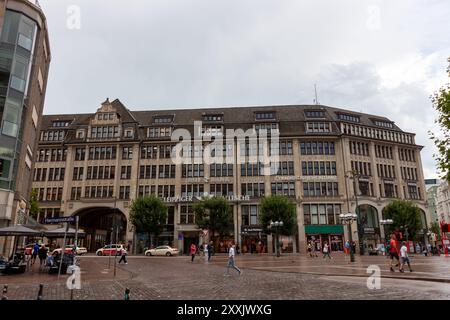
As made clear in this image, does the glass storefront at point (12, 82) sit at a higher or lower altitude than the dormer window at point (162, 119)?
lower

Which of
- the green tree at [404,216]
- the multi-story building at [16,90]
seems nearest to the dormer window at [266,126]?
the green tree at [404,216]

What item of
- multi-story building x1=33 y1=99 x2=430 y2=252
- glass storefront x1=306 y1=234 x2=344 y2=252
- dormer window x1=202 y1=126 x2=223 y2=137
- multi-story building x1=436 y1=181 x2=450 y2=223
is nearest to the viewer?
glass storefront x1=306 y1=234 x2=344 y2=252

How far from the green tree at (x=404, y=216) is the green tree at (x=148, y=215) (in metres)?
33.4

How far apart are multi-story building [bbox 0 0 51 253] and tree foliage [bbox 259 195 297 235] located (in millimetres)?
28449

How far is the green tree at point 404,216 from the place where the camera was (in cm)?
4919

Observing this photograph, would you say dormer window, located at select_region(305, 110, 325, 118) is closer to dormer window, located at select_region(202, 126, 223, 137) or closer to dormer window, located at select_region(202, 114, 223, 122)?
dormer window, located at select_region(202, 114, 223, 122)

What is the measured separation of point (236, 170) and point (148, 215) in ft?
51.3

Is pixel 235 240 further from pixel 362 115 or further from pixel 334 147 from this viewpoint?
pixel 362 115

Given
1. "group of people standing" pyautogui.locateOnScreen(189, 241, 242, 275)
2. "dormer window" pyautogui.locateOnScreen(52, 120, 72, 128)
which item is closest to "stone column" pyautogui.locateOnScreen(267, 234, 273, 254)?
"group of people standing" pyautogui.locateOnScreen(189, 241, 242, 275)

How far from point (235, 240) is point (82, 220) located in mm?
26275

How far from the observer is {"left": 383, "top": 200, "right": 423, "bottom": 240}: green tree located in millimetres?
49188

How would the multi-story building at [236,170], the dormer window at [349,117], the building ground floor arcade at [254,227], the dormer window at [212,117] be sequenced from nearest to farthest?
the building ground floor arcade at [254,227], the multi-story building at [236,170], the dormer window at [349,117], the dormer window at [212,117]

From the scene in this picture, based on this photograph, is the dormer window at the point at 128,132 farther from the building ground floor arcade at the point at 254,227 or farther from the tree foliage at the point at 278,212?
the tree foliage at the point at 278,212
